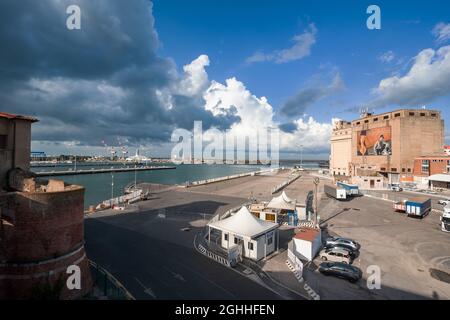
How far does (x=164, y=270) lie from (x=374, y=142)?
92507mm

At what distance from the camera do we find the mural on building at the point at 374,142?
8475 cm

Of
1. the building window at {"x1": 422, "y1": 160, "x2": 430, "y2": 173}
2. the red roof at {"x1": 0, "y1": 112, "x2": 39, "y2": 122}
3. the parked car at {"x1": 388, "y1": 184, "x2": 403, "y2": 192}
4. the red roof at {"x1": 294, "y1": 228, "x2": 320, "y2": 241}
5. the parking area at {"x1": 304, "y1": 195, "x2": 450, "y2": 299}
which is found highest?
the red roof at {"x1": 0, "y1": 112, "x2": 39, "y2": 122}

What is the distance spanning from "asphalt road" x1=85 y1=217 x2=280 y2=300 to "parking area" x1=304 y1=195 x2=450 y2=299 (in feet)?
17.0

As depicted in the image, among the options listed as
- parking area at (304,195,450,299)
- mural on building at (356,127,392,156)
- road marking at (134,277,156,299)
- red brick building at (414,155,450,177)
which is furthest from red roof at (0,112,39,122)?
mural on building at (356,127,392,156)

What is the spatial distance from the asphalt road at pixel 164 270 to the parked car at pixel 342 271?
5.03 m

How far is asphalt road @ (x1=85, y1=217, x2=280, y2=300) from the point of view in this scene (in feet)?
49.3

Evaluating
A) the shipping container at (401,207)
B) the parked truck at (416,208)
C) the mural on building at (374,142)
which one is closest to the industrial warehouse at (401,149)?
the mural on building at (374,142)

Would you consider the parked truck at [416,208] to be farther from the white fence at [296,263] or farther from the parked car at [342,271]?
the white fence at [296,263]

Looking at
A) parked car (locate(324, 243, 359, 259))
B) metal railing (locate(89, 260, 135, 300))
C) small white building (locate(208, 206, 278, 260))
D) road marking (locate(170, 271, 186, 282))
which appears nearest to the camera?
metal railing (locate(89, 260, 135, 300))

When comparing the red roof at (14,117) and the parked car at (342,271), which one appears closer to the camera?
the parked car at (342,271)

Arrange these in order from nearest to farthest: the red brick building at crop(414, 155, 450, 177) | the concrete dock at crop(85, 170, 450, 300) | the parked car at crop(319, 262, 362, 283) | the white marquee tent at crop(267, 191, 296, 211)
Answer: the concrete dock at crop(85, 170, 450, 300) < the parked car at crop(319, 262, 362, 283) < the white marquee tent at crop(267, 191, 296, 211) < the red brick building at crop(414, 155, 450, 177)

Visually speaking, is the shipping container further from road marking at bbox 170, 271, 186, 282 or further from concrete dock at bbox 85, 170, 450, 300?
road marking at bbox 170, 271, 186, 282

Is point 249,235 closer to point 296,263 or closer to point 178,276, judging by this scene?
point 296,263
